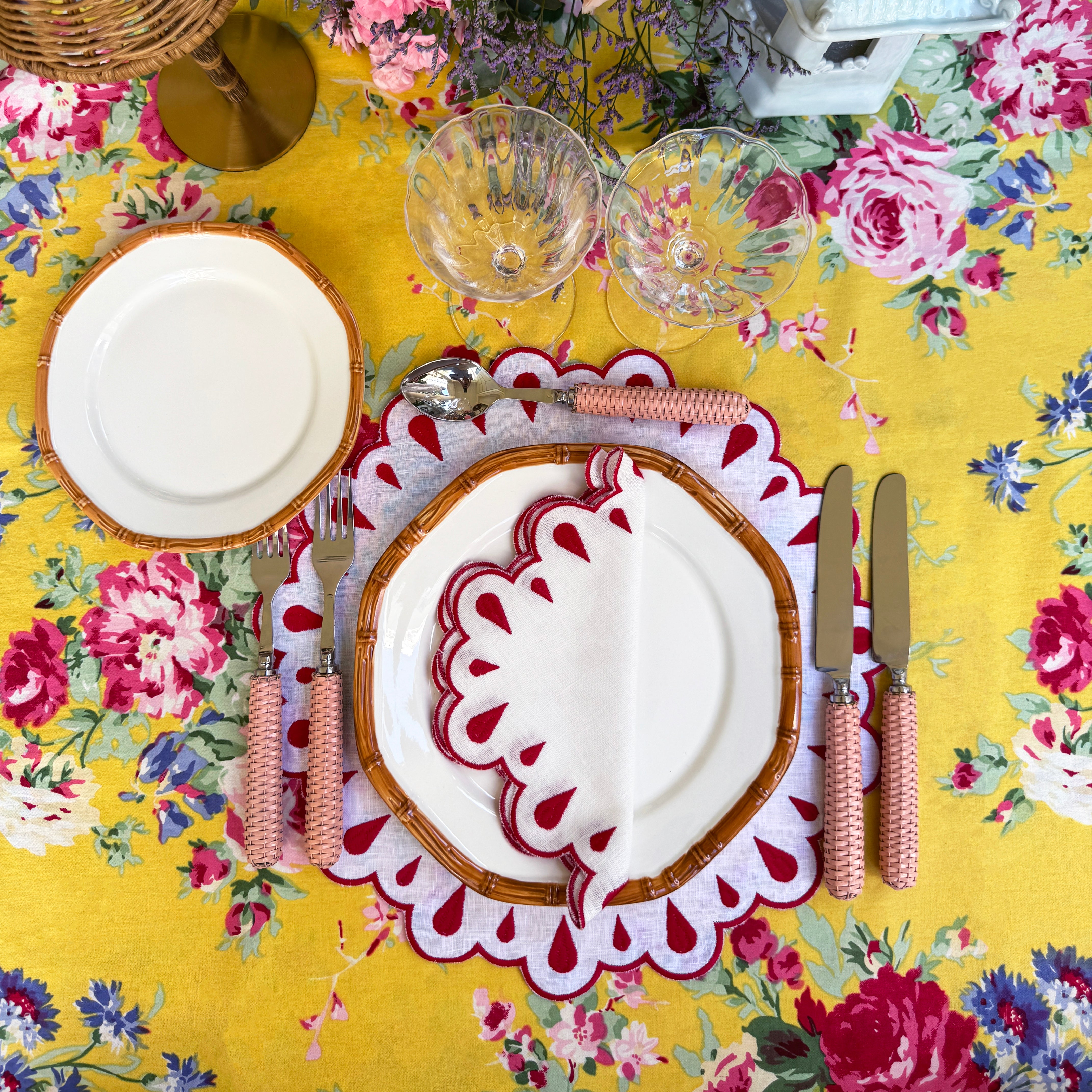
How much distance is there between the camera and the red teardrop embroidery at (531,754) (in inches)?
28.4

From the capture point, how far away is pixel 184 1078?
775 mm

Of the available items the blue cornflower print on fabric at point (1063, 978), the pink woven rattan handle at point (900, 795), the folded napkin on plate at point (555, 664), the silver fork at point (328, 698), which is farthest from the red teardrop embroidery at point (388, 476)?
the blue cornflower print on fabric at point (1063, 978)

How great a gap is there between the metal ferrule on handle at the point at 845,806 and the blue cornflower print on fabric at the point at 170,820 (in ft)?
2.20

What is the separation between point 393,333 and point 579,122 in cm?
31

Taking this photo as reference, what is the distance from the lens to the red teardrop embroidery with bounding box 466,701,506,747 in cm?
72

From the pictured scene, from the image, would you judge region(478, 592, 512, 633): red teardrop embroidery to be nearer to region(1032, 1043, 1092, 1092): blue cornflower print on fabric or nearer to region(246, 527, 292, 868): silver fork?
region(246, 527, 292, 868): silver fork

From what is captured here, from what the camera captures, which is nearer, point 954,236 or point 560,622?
point 560,622

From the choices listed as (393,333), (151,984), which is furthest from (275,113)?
(151,984)

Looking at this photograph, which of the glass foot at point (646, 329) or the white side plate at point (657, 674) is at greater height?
the glass foot at point (646, 329)

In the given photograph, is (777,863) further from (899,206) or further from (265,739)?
(899,206)

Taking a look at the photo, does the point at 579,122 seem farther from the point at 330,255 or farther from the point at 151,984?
the point at 151,984

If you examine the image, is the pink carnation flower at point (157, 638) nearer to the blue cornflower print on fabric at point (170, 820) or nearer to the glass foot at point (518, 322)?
the blue cornflower print on fabric at point (170, 820)

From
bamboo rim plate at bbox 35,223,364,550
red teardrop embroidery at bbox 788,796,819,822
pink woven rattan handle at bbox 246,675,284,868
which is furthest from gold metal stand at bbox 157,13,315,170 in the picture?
red teardrop embroidery at bbox 788,796,819,822

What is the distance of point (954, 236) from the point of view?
840 millimetres
